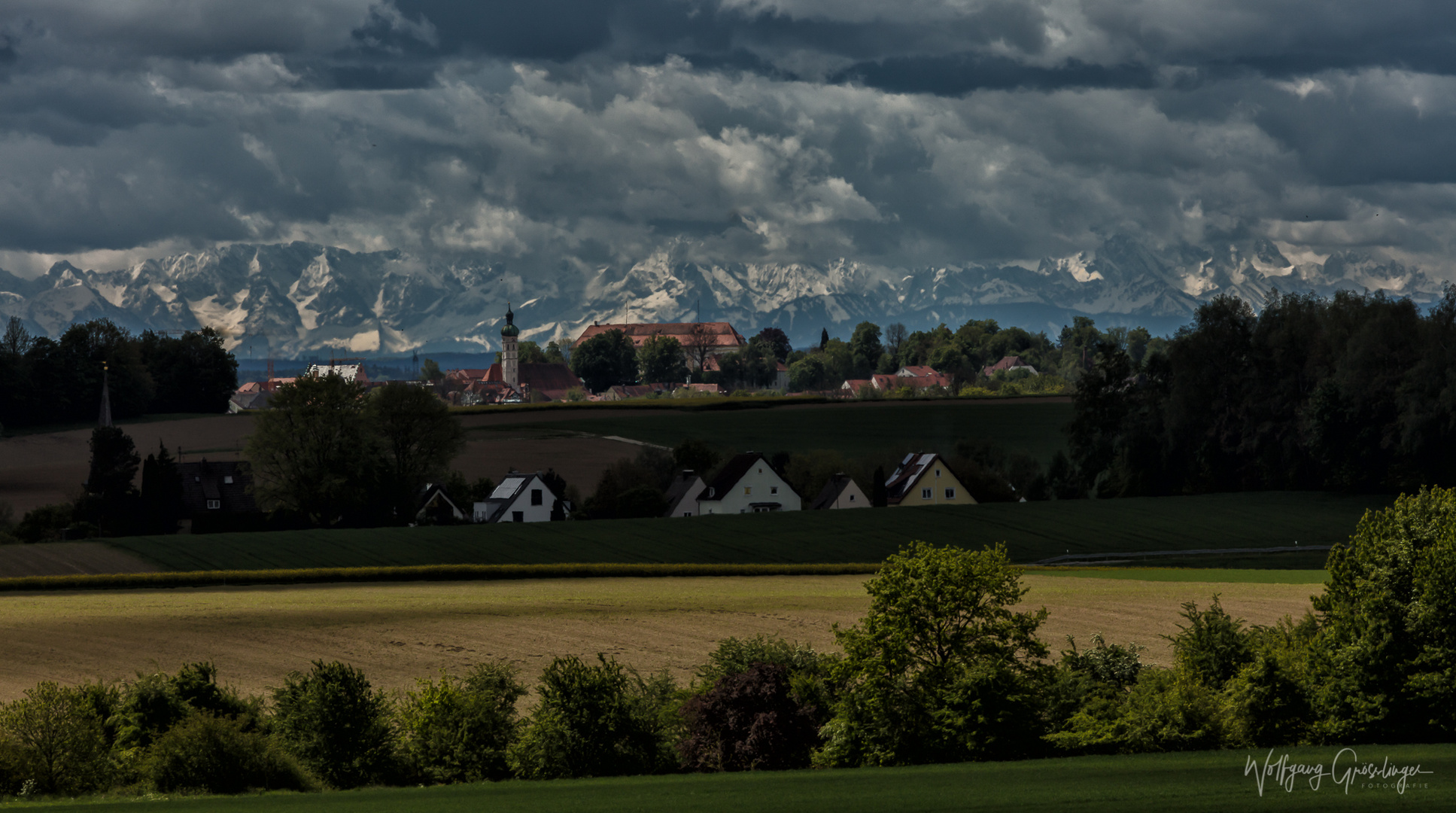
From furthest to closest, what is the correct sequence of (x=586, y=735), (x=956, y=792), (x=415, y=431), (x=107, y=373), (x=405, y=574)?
(x=107, y=373) < (x=415, y=431) < (x=405, y=574) < (x=586, y=735) < (x=956, y=792)

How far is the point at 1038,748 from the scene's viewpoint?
818 inches

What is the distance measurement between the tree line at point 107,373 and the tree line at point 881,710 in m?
113

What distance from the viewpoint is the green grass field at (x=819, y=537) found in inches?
2176

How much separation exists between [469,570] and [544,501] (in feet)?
93.6

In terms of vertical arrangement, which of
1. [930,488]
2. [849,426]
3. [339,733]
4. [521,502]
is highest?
[849,426]

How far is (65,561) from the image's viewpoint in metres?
52.2

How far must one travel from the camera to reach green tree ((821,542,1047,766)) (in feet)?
67.1

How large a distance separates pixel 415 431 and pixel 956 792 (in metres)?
70.0

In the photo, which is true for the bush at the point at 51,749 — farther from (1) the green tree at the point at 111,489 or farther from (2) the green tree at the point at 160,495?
(2) the green tree at the point at 160,495

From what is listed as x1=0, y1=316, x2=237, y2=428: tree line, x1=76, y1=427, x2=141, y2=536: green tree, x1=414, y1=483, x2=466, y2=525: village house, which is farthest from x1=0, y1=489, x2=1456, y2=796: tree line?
x1=0, y1=316, x2=237, y2=428: tree line

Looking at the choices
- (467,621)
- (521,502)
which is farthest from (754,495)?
(467,621)

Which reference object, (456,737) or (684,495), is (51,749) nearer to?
(456,737)

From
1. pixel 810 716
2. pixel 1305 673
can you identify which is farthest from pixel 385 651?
pixel 1305 673

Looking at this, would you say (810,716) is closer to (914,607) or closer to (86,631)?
(914,607)
